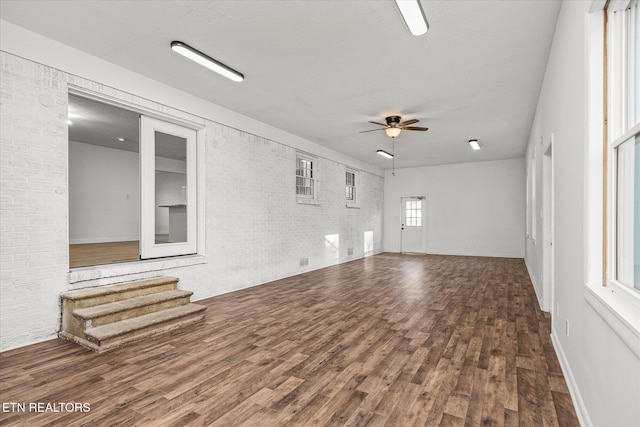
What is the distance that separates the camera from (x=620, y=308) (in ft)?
4.61

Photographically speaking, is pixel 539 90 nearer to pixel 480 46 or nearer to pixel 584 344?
pixel 480 46

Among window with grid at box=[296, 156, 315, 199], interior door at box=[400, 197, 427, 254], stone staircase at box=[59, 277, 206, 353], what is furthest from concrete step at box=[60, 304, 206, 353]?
interior door at box=[400, 197, 427, 254]

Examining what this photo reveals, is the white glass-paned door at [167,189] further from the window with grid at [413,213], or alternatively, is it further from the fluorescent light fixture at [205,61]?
the window with grid at [413,213]

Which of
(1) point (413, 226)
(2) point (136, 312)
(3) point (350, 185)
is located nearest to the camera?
(2) point (136, 312)

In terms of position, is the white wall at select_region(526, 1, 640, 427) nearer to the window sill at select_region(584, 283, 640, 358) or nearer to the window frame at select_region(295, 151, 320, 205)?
the window sill at select_region(584, 283, 640, 358)

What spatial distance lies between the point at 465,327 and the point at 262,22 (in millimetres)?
3780

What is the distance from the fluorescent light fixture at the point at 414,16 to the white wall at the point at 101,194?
326 inches

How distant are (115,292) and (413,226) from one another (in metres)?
9.66

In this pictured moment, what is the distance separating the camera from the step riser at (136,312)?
10.8 feet

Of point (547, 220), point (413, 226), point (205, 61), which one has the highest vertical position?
point (205, 61)

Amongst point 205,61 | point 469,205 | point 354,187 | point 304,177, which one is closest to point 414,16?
point 205,61

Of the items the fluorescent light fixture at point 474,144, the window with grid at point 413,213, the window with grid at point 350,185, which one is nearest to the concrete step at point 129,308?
the window with grid at point 350,185

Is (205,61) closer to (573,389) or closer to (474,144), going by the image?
(573,389)

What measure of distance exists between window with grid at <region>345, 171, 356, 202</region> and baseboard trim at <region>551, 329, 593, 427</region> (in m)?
7.05
